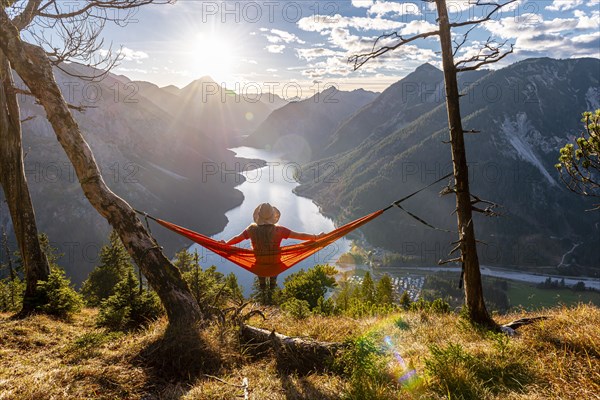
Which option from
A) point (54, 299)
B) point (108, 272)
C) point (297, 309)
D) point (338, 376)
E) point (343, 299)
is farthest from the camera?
point (108, 272)

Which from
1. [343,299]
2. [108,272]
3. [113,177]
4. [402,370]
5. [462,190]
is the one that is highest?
[462,190]

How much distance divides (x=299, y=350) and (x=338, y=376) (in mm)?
698

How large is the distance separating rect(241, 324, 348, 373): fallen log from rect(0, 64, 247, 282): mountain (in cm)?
9668

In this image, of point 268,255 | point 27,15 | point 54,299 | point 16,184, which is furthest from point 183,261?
point 268,255

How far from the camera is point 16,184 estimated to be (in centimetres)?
715

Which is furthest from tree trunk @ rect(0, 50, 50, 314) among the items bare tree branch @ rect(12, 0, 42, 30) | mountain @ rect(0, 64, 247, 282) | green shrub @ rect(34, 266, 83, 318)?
mountain @ rect(0, 64, 247, 282)

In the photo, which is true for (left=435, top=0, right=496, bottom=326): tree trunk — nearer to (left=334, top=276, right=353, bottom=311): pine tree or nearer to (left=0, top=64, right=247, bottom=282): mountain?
(left=334, top=276, right=353, bottom=311): pine tree

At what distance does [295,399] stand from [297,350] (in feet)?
3.47

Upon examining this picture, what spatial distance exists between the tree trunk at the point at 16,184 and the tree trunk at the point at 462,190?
8.32m

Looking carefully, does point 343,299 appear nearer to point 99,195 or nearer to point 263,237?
point 263,237

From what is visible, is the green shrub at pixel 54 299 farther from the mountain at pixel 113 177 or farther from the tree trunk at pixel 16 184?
the mountain at pixel 113 177

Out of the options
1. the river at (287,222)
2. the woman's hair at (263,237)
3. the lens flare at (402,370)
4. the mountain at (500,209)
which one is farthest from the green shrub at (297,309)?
the mountain at (500,209)

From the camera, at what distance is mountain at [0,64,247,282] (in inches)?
4466

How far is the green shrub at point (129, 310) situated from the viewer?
5.62m
